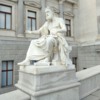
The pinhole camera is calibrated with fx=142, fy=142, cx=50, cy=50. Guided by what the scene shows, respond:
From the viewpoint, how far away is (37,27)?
1231 centimetres

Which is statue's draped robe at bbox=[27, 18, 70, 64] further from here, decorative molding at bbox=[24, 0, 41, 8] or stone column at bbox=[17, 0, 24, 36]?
decorative molding at bbox=[24, 0, 41, 8]

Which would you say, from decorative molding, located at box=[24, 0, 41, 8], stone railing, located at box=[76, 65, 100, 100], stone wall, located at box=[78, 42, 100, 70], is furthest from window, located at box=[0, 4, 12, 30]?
stone railing, located at box=[76, 65, 100, 100]

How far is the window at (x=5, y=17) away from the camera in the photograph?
1052 cm

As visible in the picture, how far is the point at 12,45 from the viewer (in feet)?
34.4

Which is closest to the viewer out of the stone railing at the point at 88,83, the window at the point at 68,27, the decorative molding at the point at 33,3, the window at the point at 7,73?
the stone railing at the point at 88,83

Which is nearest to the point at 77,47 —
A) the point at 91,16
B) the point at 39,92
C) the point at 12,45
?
the point at 91,16

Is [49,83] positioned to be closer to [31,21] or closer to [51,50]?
[51,50]

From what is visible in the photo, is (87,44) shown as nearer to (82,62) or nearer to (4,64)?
(82,62)

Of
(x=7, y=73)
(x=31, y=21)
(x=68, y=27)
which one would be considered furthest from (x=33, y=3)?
(x=7, y=73)

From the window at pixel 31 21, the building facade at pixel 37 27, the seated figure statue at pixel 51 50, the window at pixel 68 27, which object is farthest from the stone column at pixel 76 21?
the seated figure statue at pixel 51 50

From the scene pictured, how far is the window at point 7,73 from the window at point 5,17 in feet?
9.02

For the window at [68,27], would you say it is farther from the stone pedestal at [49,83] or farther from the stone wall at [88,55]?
the stone pedestal at [49,83]

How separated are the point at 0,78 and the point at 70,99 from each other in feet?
23.4

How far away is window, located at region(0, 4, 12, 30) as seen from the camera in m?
10.5
